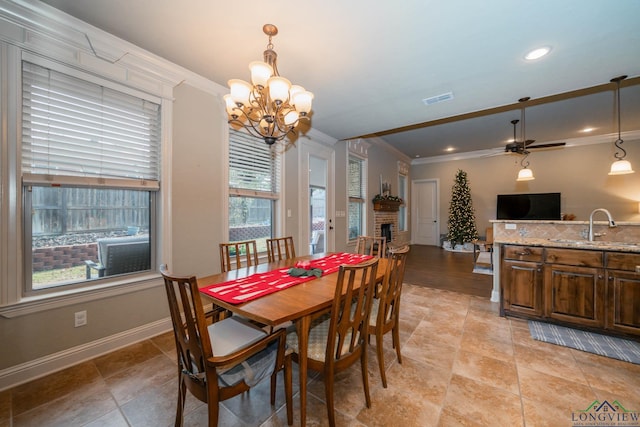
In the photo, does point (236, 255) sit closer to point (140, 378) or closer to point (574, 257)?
point (140, 378)

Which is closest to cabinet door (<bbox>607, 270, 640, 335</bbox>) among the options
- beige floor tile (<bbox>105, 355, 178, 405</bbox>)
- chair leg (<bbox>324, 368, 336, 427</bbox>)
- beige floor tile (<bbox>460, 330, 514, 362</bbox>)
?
beige floor tile (<bbox>460, 330, 514, 362</bbox>)

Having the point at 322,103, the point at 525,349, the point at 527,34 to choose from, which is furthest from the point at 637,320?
the point at 322,103

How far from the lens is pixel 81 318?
6.49 ft

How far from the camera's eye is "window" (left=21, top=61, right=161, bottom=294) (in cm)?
182

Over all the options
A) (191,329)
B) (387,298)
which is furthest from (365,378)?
(191,329)

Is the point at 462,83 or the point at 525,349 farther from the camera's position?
the point at 462,83

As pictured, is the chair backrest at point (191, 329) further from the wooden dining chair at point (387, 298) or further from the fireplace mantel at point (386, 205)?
the fireplace mantel at point (386, 205)

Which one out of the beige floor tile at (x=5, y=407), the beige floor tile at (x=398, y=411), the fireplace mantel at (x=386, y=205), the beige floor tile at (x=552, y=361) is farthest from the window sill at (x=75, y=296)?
the fireplace mantel at (x=386, y=205)

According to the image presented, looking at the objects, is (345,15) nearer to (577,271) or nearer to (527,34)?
(527,34)

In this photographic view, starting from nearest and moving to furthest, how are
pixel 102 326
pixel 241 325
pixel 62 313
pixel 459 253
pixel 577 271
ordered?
pixel 241 325
pixel 62 313
pixel 102 326
pixel 577 271
pixel 459 253

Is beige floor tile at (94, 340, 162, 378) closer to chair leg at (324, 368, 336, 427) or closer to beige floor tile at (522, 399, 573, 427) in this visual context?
chair leg at (324, 368, 336, 427)

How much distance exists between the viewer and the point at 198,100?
8.89 ft

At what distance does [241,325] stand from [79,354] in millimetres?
1615

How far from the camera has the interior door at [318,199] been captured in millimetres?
4086
